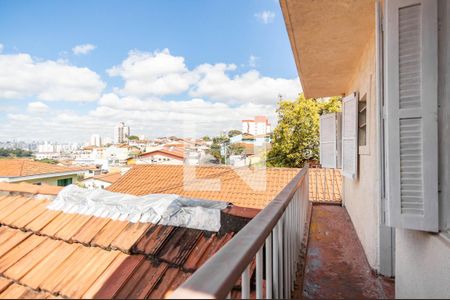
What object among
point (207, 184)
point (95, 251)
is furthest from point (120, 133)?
point (95, 251)

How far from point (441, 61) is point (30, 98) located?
71661mm

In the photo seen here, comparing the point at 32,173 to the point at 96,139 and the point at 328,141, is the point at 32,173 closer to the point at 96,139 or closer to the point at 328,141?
the point at 328,141

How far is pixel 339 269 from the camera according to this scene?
87.6 inches

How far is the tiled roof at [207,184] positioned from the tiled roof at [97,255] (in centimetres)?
597

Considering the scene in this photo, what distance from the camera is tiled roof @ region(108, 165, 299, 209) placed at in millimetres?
8383

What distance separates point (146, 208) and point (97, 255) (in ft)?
1.85

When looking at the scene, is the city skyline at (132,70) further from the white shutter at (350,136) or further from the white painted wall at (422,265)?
the white painted wall at (422,265)

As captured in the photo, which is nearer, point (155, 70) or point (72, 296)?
point (72, 296)

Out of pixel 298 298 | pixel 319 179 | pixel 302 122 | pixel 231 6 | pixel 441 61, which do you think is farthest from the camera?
pixel 231 6

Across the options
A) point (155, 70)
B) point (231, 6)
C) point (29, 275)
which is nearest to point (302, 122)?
point (231, 6)

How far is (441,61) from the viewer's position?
1262 millimetres

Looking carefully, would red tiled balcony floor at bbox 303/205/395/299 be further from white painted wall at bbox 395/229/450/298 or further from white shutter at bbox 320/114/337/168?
white shutter at bbox 320/114/337/168

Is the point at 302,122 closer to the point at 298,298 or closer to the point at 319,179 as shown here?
the point at 319,179

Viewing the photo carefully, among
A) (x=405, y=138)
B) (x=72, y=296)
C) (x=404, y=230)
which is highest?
(x=405, y=138)
